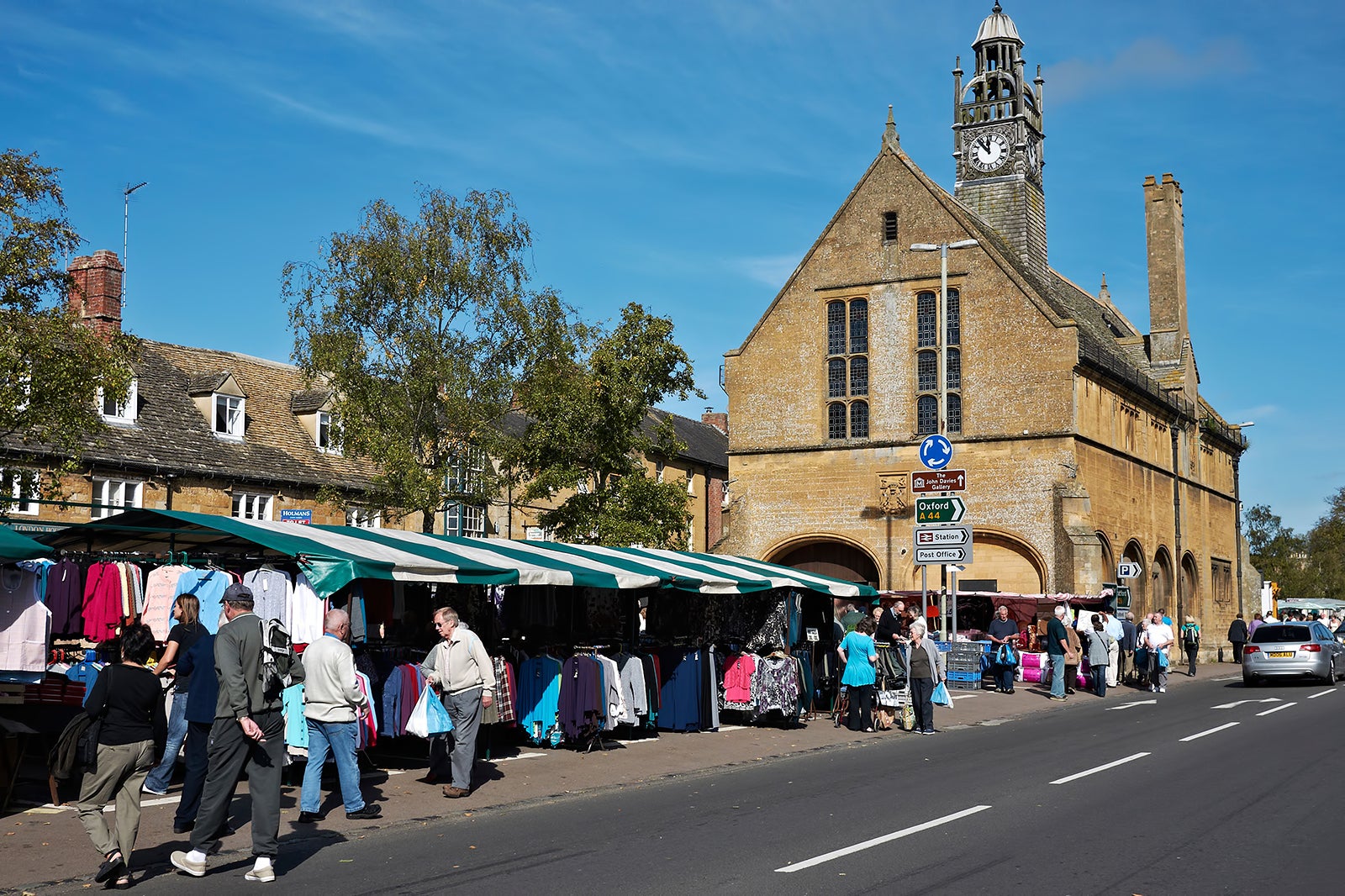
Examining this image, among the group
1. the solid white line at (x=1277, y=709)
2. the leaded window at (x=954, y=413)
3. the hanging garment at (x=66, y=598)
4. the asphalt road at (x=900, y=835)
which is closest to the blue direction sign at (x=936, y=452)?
the solid white line at (x=1277, y=709)

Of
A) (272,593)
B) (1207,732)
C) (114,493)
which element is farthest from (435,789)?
(114,493)

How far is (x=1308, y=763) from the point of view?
14.9 m

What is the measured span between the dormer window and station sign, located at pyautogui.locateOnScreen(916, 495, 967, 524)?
2183 centimetres

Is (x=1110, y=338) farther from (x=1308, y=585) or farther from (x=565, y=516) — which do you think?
(x=1308, y=585)

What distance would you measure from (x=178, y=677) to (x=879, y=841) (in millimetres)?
5853

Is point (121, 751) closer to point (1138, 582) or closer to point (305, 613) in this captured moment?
point (305, 613)

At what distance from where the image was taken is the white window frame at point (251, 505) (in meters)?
35.6

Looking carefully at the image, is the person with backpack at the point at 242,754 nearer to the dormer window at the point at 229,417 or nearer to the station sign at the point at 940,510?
the station sign at the point at 940,510

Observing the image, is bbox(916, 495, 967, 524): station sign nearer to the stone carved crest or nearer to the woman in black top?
the stone carved crest

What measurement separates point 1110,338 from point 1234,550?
1499 centimetres

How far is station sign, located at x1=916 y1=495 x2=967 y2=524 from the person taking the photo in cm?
2369

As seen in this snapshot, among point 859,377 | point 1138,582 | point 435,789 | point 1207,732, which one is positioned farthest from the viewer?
point 1138,582

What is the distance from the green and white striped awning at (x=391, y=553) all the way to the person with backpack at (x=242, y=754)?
3.76 m

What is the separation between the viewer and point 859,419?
4134cm
